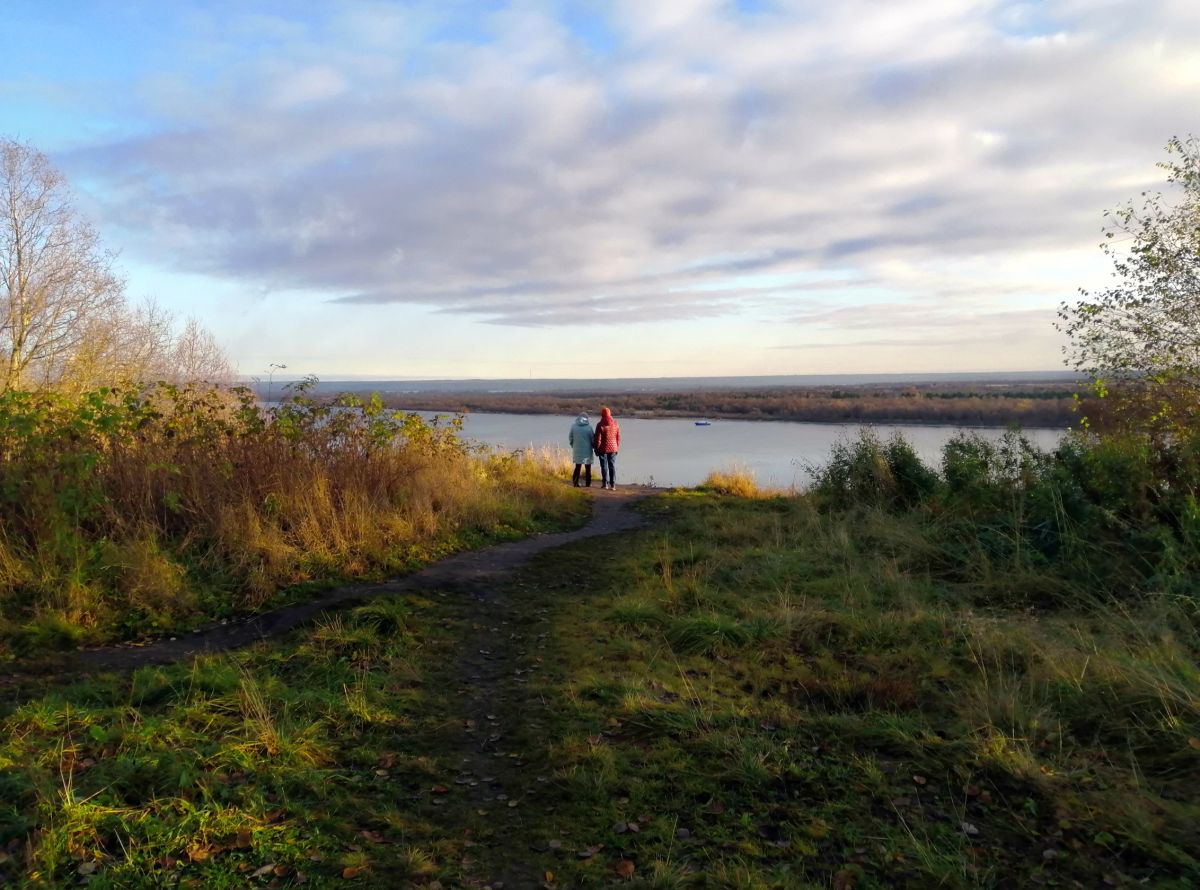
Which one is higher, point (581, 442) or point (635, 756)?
point (581, 442)

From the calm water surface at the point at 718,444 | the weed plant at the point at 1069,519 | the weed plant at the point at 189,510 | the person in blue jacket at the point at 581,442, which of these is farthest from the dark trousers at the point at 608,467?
the weed plant at the point at 1069,519

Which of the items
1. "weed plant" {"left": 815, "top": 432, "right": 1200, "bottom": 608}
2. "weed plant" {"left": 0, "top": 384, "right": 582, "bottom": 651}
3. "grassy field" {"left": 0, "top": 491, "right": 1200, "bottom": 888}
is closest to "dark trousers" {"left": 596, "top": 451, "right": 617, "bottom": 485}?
"weed plant" {"left": 0, "top": 384, "right": 582, "bottom": 651}

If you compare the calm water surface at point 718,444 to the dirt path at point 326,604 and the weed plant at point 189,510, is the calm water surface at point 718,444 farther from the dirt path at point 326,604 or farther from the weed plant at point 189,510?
the dirt path at point 326,604

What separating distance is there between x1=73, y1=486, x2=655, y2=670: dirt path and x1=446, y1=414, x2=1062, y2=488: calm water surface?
7850mm

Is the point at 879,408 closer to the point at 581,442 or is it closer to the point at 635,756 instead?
the point at 581,442

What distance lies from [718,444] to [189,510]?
1193 inches

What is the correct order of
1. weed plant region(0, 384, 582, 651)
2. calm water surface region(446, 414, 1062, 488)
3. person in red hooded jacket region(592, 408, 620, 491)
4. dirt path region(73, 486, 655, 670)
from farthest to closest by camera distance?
calm water surface region(446, 414, 1062, 488) → person in red hooded jacket region(592, 408, 620, 491) → weed plant region(0, 384, 582, 651) → dirt path region(73, 486, 655, 670)

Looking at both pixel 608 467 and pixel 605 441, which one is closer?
pixel 605 441

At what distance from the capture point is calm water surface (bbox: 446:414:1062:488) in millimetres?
21094

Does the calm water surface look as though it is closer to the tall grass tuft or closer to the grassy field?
the tall grass tuft

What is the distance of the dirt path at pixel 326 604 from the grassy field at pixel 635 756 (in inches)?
17.6

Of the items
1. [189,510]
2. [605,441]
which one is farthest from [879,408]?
[189,510]

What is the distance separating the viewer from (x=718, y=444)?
3644 cm

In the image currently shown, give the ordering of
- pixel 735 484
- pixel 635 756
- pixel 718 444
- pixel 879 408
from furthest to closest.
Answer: pixel 879 408, pixel 718 444, pixel 735 484, pixel 635 756
